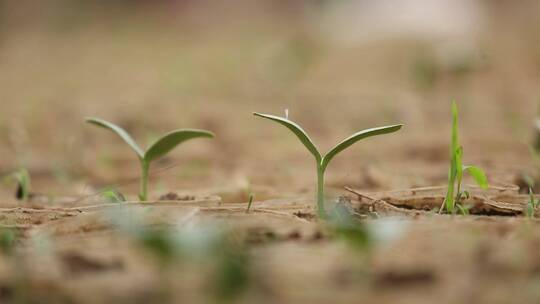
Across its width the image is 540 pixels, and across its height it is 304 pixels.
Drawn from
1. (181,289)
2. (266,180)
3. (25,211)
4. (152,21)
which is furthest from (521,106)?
(152,21)

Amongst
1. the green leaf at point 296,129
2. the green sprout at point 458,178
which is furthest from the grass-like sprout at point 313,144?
the green sprout at point 458,178

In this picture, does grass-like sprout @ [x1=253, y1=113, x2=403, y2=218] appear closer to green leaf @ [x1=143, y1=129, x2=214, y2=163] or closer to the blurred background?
green leaf @ [x1=143, y1=129, x2=214, y2=163]

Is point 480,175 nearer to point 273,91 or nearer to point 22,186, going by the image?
point 22,186

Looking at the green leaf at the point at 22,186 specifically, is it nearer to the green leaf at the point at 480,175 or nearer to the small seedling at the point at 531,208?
the green leaf at the point at 480,175

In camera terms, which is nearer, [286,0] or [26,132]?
[26,132]

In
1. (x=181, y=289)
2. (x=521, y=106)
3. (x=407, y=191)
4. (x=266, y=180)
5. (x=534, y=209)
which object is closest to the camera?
(x=181, y=289)

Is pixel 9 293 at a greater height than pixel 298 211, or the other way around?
pixel 298 211

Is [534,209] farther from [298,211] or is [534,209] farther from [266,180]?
[266,180]

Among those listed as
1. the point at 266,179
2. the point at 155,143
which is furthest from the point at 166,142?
the point at 266,179

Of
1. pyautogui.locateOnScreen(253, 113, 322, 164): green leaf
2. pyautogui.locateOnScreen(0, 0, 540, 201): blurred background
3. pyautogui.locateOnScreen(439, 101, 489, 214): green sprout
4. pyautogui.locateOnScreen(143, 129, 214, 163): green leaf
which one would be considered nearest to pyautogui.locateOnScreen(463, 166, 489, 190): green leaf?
pyautogui.locateOnScreen(439, 101, 489, 214): green sprout
